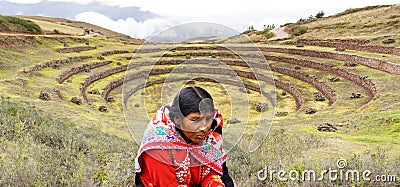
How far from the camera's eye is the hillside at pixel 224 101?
15.3ft

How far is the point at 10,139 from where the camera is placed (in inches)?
247

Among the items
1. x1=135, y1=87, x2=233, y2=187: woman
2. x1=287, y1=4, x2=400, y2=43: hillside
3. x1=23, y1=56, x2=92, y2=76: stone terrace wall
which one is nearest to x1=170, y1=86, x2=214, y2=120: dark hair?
x1=135, y1=87, x2=233, y2=187: woman

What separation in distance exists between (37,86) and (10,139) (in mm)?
13913

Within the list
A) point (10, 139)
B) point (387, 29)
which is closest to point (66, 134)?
point (10, 139)

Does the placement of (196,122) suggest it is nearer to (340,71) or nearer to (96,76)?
(340,71)

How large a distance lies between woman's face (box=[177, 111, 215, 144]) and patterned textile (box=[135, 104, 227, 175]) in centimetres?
18

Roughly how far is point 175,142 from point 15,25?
39062 mm

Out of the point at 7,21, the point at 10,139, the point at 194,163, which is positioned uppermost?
the point at 7,21

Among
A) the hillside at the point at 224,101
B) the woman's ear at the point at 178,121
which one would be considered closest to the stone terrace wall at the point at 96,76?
the hillside at the point at 224,101

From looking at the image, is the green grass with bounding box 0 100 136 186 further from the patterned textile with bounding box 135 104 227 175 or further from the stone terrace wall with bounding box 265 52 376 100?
the stone terrace wall with bounding box 265 52 376 100

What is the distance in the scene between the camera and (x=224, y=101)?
66.6 ft

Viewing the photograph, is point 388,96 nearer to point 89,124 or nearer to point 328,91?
point 328,91

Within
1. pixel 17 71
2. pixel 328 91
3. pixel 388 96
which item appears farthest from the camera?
pixel 328 91

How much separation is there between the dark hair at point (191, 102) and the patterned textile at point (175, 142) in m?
0.25
